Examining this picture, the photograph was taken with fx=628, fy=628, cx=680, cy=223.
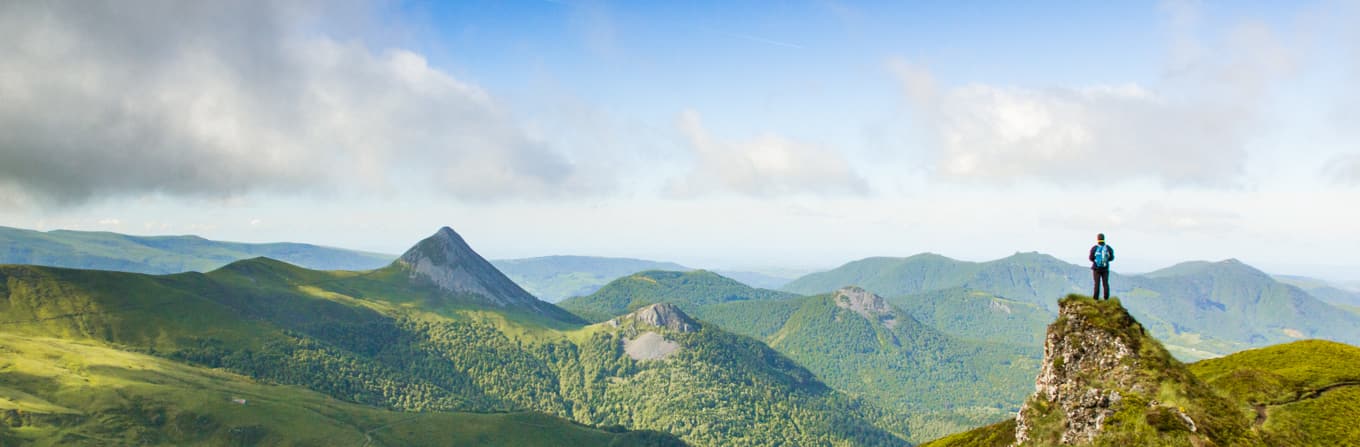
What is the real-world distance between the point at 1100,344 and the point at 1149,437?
7407 millimetres

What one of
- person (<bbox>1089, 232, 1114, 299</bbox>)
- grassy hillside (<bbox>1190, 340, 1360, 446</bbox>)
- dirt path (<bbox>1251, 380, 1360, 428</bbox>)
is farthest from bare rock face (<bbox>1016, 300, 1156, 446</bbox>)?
dirt path (<bbox>1251, 380, 1360, 428</bbox>)

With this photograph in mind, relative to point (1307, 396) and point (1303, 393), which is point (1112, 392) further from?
point (1303, 393)

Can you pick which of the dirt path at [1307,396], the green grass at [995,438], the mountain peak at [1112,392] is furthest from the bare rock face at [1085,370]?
the dirt path at [1307,396]

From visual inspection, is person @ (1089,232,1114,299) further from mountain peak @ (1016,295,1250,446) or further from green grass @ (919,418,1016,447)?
green grass @ (919,418,1016,447)

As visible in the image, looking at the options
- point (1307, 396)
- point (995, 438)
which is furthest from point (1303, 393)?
point (995, 438)

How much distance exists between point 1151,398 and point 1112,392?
2.03 m

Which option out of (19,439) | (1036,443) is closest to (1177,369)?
(1036,443)

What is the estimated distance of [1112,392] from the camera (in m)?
40.1

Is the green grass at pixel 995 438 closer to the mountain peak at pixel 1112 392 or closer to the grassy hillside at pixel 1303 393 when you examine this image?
the mountain peak at pixel 1112 392

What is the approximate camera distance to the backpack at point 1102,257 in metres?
43.6

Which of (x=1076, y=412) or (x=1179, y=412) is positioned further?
(x=1076, y=412)

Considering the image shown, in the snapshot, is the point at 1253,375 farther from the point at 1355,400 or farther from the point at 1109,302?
the point at 1109,302

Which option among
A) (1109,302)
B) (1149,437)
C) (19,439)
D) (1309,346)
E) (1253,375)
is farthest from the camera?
(19,439)

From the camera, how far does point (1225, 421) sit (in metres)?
37.6
